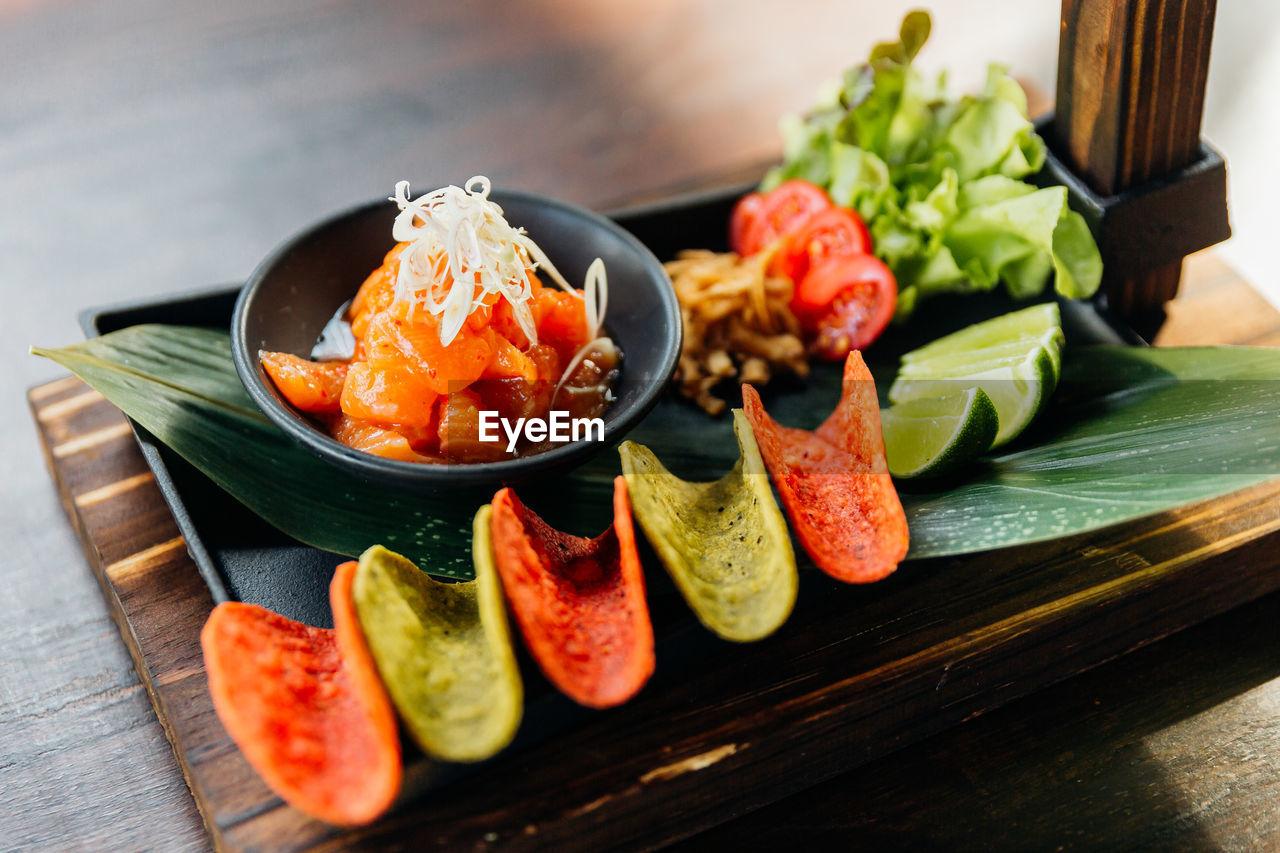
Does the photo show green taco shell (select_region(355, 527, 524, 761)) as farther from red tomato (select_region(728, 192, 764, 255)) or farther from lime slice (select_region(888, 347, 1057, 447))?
red tomato (select_region(728, 192, 764, 255))

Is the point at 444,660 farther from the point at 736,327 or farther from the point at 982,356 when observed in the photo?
the point at 982,356

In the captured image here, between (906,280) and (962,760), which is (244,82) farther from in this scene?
(962,760)

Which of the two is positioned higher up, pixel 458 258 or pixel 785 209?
pixel 458 258

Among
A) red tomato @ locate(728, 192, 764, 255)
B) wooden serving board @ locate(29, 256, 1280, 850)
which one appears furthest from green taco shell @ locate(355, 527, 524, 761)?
red tomato @ locate(728, 192, 764, 255)

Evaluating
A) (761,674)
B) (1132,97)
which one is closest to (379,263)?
(761,674)

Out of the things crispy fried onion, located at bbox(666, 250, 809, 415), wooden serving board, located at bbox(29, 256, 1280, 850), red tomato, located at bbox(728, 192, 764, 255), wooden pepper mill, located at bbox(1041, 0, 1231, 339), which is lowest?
wooden serving board, located at bbox(29, 256, 1280, 850)

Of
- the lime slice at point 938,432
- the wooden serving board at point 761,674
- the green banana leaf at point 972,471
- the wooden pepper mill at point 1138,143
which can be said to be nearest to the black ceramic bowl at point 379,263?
the green banana leaf at point 972,471
